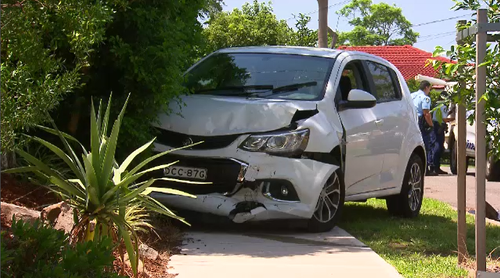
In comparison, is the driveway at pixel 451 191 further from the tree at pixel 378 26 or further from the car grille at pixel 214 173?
the tree at pixel 378 26

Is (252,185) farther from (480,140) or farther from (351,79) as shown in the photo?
(480,140)

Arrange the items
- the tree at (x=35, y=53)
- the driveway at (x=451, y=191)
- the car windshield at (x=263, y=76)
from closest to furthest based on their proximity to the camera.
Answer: the tree at (x=35, y=53) → the car windshield at (x=263, y=76) → the driveway at (x=451, y=191)

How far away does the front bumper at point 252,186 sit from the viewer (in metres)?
7.90

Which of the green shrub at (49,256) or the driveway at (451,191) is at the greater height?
the green shrub at (49,256)

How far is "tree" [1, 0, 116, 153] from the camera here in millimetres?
5584

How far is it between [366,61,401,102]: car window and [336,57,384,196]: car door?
298mm

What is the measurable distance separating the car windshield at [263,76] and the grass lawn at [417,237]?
A: 1.50m

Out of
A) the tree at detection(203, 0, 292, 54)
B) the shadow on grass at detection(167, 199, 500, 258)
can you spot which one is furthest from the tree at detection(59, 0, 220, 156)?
the tree at detection(203, 0, 292, 54)

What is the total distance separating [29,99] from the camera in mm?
5645

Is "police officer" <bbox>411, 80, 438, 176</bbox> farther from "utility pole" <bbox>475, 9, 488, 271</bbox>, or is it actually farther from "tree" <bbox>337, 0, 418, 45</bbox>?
"tree" <bbox>337, 0, 418, 45</bbox>

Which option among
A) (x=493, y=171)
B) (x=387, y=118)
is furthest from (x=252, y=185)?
(x=493, y=171)

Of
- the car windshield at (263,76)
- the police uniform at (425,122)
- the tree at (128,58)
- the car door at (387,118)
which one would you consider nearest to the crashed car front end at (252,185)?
the tree at (128,58)

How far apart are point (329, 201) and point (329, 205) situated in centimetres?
4

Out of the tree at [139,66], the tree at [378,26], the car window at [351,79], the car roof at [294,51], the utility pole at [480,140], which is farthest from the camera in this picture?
the tree at [378,26]
